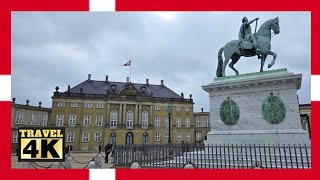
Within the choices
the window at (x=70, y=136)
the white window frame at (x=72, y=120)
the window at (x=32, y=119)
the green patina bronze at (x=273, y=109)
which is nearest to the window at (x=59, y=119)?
the white window frame at (x=72, y=120)

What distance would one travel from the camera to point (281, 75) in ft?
30.0

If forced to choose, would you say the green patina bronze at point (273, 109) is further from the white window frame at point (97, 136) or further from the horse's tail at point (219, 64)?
the white window frame at point (97, 136)

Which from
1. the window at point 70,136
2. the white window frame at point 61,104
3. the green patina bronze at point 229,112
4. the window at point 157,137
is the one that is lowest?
the window at point 157,137

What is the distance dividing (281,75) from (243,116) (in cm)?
199

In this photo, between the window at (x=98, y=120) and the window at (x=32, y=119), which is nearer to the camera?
the window at (x=32, y=119)

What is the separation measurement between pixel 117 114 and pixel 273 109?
35.4 metres

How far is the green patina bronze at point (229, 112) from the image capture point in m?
9.76

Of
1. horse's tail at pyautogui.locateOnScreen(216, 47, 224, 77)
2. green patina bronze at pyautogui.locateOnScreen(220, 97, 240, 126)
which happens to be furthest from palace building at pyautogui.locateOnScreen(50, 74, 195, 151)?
green patina bronze at pyautogui.locateOnScreen(220, 97, 240, 126)

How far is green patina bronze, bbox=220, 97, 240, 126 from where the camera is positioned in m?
9.76

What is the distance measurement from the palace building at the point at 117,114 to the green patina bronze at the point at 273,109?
33.5m

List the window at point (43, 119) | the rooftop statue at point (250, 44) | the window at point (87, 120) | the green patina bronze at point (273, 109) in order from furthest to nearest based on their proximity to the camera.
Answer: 1. the window at point (87, 120)
2. the window at point (43, 119)
3. the rooftop statue at point (250, 44)
4. the green patina bronze at point (273, 109)
